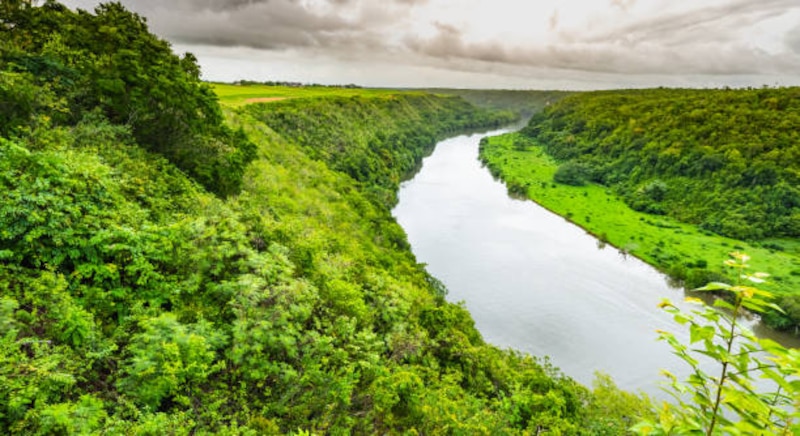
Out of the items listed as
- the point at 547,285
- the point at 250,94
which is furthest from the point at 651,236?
the point at 250,94

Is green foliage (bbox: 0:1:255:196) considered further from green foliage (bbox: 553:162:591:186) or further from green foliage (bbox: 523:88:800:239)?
green foliage (bbox: 553:162:591:186)

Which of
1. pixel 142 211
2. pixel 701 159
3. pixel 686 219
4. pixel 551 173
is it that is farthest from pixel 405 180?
pixel 142 211

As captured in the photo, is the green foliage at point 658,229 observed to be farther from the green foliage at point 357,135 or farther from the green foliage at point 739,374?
the green foliage at point 739,374

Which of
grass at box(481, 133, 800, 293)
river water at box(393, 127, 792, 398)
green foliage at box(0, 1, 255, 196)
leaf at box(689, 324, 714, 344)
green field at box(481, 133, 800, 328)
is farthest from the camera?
grass at box(481, 133, 800, 293)

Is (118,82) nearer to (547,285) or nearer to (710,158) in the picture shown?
(547,285)

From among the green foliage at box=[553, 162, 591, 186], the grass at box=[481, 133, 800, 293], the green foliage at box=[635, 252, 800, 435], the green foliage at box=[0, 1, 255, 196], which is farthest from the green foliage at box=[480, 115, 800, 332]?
the green foliage at box=[0, 1, 255, 196]

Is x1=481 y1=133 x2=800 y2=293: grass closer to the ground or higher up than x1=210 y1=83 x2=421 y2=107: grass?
closer to the ground

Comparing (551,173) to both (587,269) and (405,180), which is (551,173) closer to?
(405,180)
